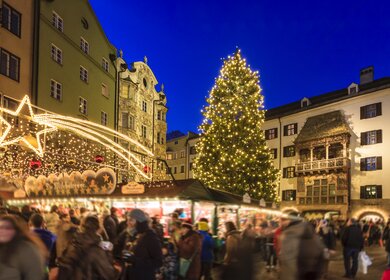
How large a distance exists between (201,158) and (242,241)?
26.2m

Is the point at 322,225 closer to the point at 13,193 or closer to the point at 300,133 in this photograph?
the point at 13,193

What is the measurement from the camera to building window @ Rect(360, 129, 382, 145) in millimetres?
40188

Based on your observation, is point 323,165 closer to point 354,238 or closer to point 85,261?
point 354,238

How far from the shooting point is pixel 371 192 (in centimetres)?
4012

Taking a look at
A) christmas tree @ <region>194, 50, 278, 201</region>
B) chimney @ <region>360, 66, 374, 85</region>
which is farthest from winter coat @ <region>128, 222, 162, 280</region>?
chimney @ <region>360, 66, 374, 85</region>

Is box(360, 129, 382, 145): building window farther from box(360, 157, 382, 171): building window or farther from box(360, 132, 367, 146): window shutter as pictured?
box(360, 157, 382, 171): building window

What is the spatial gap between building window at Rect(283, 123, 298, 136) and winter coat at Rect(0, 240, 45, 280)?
44699mm

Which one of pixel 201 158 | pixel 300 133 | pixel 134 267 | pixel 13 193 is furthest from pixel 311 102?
pixel 134 267

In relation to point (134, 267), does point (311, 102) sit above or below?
above

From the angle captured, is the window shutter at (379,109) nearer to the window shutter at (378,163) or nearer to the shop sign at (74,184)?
the window shutter at (378,163)

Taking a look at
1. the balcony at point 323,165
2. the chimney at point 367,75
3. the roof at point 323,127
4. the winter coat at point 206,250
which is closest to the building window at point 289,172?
the balcony at point 323,165

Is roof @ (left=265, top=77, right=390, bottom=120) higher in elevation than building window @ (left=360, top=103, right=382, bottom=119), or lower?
higher

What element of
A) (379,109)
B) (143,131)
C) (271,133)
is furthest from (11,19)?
(271,133)

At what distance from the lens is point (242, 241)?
21.2 ft
